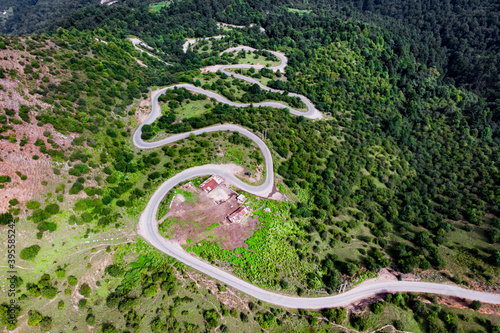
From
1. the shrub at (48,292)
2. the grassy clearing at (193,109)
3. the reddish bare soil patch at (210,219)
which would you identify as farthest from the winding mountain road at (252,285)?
the grassy clearing at (193,109)

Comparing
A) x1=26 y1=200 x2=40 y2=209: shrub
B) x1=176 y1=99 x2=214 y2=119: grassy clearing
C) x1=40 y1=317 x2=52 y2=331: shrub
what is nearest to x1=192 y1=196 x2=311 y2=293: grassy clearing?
x1=40 y1=317 x2=52 y2=331: shrub

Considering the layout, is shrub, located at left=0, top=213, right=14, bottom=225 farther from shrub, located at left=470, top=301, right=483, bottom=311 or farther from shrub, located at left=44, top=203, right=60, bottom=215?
shrub, located at left=470, top=301, right=483, bottom=311

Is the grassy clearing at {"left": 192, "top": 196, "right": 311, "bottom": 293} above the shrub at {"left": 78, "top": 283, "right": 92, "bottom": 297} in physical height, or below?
below

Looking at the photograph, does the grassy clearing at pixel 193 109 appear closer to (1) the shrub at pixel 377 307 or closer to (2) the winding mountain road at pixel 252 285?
(2) the winding mountain road at pixel 252 285

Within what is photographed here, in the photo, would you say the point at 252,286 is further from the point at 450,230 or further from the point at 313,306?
the point at 450,230

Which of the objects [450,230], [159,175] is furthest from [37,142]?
[450,230]

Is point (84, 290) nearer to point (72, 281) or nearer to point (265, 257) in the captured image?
point (72, 281)

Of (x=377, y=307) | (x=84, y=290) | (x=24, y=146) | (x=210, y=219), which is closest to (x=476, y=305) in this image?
(x=377, y=307)
